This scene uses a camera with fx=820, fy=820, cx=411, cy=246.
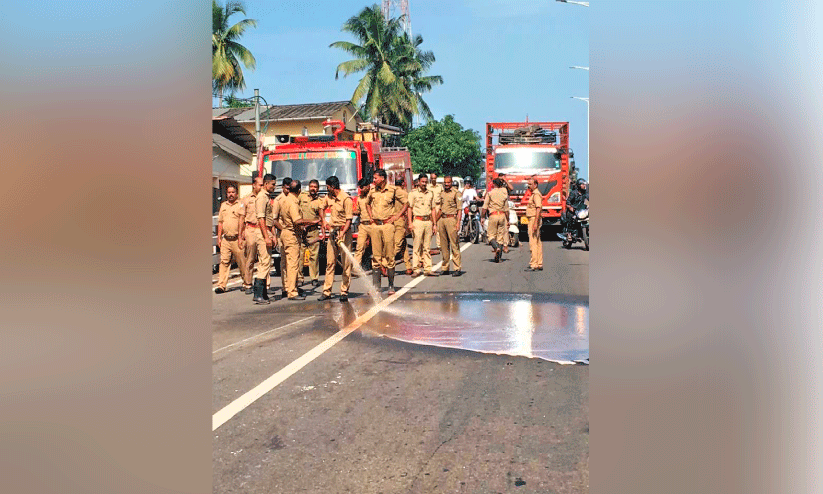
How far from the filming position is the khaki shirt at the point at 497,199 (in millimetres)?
16062

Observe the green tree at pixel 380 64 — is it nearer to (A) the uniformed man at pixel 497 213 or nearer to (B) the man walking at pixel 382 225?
(A) the uniformed man at pixel 497 213

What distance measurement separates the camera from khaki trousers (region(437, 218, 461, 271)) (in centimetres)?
1465

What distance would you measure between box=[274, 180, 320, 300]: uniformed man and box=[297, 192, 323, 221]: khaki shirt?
0.41 metres

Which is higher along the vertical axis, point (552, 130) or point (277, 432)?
point (552, 130)

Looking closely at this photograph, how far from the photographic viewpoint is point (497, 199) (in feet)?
52.7

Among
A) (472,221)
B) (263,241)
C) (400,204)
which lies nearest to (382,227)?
(400,204)

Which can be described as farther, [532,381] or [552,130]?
[552,130]

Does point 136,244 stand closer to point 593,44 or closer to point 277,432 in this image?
point 593,44

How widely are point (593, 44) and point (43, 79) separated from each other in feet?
2.35

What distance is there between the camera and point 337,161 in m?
15.4

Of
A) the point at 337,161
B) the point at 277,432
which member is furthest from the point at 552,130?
the point at 277,432

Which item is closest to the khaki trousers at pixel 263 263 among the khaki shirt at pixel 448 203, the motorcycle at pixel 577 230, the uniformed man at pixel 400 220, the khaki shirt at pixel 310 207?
the khaki shirt at pixel 310 207

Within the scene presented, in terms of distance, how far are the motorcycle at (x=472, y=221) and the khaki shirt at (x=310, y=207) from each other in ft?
35.2

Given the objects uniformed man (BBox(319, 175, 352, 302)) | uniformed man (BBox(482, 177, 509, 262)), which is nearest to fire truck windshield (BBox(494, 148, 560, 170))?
uniformed man (BBox(482, 177, 509, 262))
